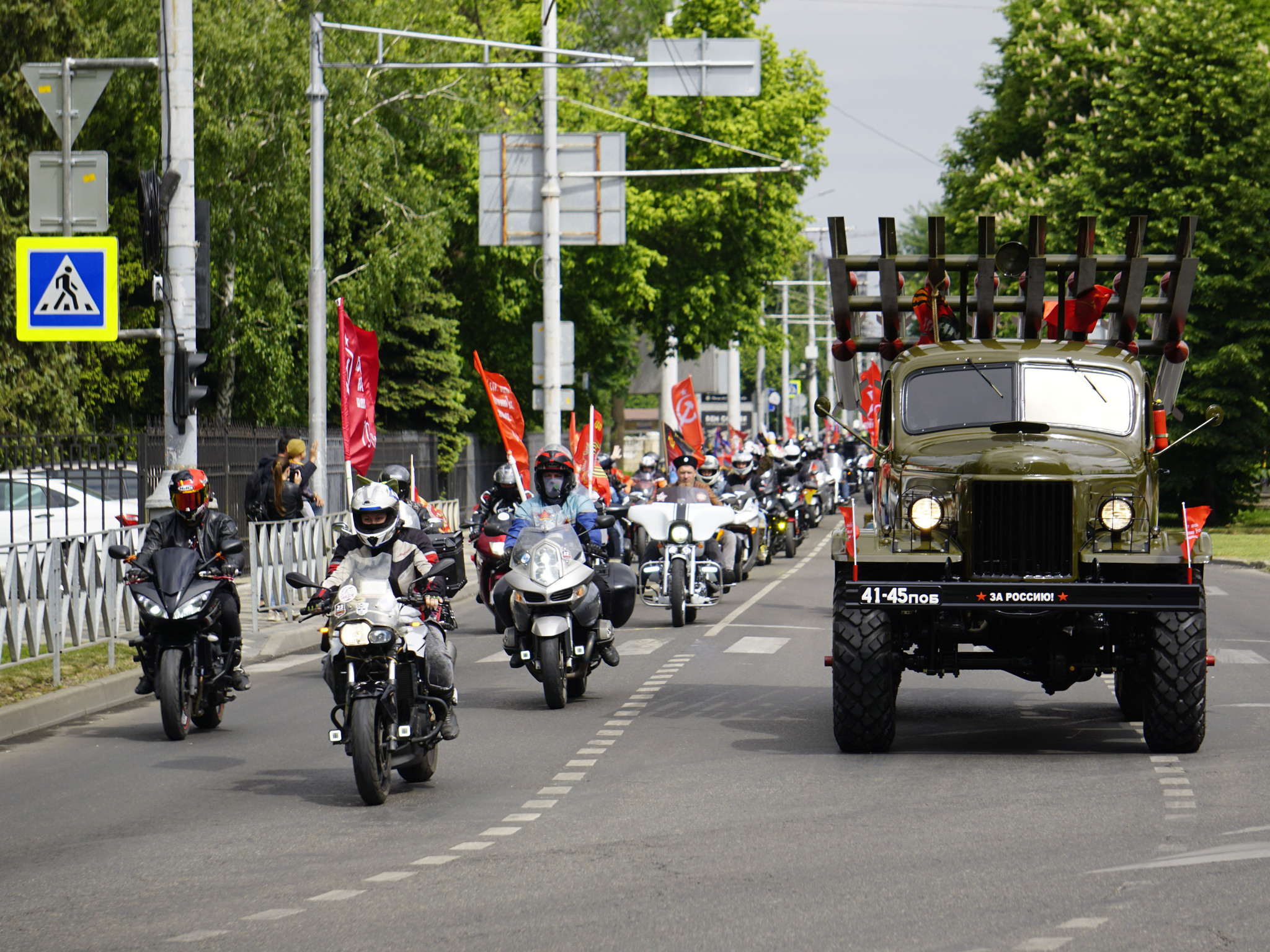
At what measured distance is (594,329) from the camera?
51.2 m

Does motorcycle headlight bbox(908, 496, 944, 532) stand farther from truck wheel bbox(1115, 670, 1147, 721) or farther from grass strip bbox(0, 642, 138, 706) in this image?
grass strip bbox(0, 642, 138, 706)

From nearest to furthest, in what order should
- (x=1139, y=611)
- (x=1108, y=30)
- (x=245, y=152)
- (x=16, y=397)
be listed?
(x=1139, y=611), (x=16, y=397), (x=245, y=152), (x=1108, y=30)

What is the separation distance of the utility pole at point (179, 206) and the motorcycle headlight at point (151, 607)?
4.51 m

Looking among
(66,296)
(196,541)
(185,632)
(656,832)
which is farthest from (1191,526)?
(66,296)

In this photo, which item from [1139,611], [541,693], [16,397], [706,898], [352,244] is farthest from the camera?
[352,244]

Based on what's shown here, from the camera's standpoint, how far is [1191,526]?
1116 cm

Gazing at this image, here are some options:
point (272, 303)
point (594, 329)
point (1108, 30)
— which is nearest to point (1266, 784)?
point (272, 303)

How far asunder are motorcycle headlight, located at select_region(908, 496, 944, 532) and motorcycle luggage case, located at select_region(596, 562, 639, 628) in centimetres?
306

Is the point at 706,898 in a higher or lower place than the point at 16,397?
Answer: lower

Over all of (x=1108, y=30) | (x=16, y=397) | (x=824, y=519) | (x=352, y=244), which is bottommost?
(x=824, y=519)

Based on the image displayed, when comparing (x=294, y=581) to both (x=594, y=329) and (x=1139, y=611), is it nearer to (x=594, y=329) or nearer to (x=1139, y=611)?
(x=1139, y=611)

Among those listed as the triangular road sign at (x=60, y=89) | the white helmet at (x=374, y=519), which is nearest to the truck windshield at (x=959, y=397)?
the white helmet at (x=374, y=519)

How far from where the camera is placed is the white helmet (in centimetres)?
986

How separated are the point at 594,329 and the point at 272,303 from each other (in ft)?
51.1
